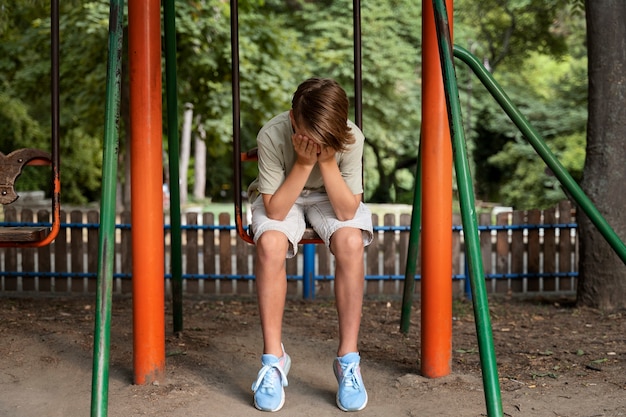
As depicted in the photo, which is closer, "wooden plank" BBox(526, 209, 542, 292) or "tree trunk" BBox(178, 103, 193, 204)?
"wooden plank" BBox(526, 209, 542, 292)

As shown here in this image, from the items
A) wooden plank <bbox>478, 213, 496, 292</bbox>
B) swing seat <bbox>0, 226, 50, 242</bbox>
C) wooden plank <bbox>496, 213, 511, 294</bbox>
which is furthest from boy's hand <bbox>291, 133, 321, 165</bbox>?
wooden plank <bbox>496, 213, 511, 294</bbox>

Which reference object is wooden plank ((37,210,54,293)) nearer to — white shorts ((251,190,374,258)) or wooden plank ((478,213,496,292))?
wooden plank ((478,213,496,292))

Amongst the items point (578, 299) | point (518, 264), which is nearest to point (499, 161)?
point (518, 264)

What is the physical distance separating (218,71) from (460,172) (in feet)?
26.5

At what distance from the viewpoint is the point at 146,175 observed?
8.81 ft

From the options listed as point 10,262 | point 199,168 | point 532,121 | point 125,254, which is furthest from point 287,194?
point 199,168

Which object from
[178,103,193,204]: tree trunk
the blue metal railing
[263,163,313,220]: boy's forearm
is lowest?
the blue metal railing

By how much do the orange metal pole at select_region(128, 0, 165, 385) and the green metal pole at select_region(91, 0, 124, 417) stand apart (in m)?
0.35

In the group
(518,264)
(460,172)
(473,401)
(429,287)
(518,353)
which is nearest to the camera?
(460,172)

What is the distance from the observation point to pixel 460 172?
2.12 m

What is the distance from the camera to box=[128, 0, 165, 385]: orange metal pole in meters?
2.70

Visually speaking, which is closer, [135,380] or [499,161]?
[135,380]

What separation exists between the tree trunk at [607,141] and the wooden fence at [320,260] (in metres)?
1.55

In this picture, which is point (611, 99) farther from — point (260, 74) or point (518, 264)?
point (260, 74)
